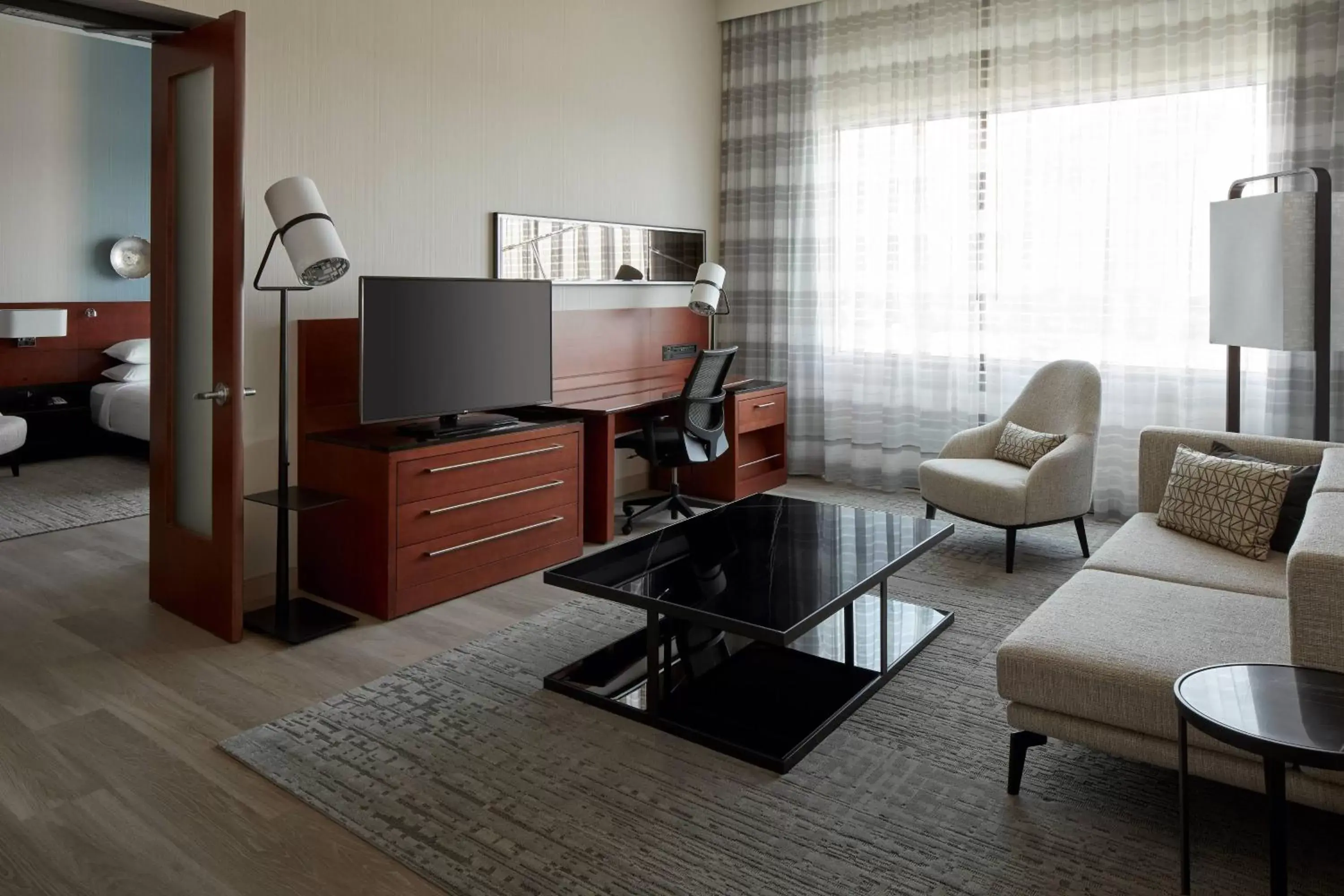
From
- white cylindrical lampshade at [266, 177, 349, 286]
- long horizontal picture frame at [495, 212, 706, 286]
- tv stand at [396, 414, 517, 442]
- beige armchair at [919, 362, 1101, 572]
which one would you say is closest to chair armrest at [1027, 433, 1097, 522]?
beige armchair at [919, 362, 1101, 572]

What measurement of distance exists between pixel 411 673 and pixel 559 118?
10.2 feet

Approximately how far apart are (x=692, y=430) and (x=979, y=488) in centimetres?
139

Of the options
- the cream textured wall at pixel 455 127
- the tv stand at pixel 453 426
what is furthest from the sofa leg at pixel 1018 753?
the cream textured wall at pixel 455 127

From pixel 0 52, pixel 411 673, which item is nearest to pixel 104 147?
pixel 0 52

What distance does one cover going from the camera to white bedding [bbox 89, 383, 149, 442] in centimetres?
656

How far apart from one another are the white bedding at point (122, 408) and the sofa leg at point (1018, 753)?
232 inches

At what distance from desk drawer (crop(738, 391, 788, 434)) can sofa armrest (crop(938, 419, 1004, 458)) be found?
115 cm

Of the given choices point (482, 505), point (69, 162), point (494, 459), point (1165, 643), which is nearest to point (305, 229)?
point (494, 459)

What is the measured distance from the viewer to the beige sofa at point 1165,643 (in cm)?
203

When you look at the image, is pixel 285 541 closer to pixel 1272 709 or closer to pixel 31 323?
pixel 1272 709

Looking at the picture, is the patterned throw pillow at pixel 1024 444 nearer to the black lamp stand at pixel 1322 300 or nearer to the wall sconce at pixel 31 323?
the black lamp stand at pixel 1322 300

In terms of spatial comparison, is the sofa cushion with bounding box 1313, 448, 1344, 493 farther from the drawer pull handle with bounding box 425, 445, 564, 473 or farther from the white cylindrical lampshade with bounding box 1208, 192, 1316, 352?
the drawer pull handle with bounding box 425, 445, 564, 473

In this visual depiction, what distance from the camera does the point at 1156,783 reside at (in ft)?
8.05

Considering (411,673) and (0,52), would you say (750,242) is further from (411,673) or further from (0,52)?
(0,52)
